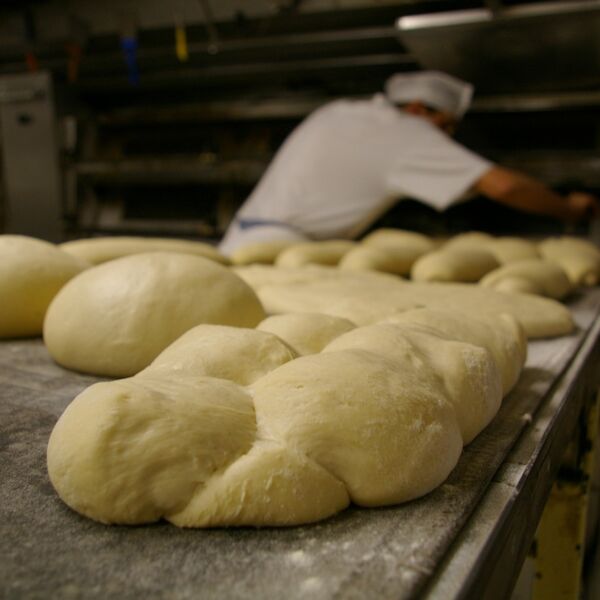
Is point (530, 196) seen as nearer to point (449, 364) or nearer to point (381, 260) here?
point (381, 260)

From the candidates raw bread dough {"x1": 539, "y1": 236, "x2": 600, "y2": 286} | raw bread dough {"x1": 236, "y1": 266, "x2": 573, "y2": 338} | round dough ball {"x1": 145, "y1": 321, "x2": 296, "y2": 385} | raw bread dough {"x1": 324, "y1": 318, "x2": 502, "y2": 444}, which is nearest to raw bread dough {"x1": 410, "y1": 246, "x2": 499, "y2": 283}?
raw bread dough {"x1": 236, "y1": 266, "x2": 573, "y2": 338}

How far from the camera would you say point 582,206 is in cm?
287

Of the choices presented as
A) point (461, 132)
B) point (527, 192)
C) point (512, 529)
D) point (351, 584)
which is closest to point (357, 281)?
point (512, 529)

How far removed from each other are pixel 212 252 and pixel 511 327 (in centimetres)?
116

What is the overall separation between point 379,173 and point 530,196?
2.37 ft

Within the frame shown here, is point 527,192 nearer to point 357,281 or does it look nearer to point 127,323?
point 357,281

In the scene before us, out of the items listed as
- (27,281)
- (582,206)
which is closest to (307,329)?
(27,281)

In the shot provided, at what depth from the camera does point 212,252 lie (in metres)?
1.99

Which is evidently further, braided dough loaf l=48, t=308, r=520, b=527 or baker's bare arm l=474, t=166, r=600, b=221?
baker's bare arm l=474, t=166, r=600, b=221

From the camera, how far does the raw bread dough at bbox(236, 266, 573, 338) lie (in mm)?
1247

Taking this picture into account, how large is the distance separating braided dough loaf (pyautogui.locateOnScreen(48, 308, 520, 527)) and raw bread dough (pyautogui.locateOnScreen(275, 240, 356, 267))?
4.42 feet

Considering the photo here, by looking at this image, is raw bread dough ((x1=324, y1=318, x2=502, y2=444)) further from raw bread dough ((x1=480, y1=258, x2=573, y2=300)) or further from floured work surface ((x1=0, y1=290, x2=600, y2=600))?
raw bread dough ((x1=480, y1=258, x2=573, y2=300))

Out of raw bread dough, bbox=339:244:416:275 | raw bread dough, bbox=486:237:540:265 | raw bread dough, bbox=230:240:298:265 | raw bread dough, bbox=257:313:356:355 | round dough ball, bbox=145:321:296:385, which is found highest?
round dough ball, bbox=145:321:296:385

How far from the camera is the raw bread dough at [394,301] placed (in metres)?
1.25
